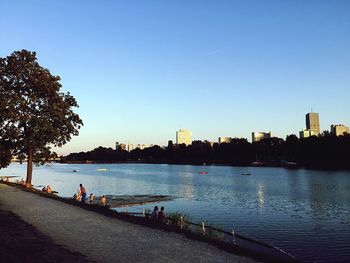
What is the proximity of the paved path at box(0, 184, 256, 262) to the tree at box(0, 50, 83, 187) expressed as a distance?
28830 millimetres

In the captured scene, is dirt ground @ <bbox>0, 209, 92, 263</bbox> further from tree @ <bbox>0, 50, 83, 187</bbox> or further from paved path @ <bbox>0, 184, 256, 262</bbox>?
tree @ <bbox>0, 50, 83, 187</bbox>

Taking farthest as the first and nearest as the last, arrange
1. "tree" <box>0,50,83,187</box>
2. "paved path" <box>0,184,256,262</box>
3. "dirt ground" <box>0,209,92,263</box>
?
"tree" <box>0,50,83,187</box>, "paved path" <box>0,184,256,262</box>, "dirt ground" <box>0,209,92,263</box>

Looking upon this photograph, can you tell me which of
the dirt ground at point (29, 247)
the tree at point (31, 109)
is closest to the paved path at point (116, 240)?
the dirt ground at point (29, 247)

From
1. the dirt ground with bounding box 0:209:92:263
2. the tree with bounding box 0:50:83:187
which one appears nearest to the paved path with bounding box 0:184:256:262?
the dirt ground with bounding box 0:209:92:263

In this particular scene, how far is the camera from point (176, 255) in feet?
66.8

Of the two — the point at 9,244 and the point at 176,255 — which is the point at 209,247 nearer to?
the point at 176,255

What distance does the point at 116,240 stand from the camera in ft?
77.3

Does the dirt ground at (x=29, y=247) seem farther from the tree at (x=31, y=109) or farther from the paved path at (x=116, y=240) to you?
the tree at (x=31, y=109)

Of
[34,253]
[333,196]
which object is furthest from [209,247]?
[333,196]

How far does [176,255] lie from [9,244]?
10.2 meters

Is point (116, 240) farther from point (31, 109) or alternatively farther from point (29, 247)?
point (31, 109)

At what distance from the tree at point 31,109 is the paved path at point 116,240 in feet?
94.6

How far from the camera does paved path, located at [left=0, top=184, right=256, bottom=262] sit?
20.0m

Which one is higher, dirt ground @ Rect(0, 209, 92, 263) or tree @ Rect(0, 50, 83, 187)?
tree @ Rect(0, 50, 83, 187)
